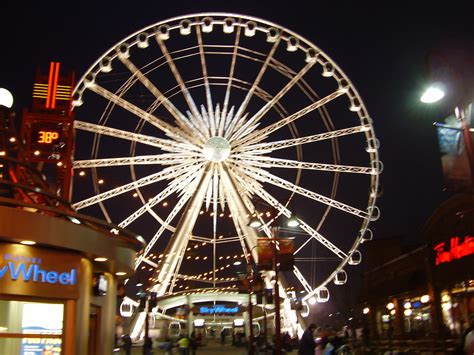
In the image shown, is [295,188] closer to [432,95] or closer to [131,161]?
[131,161]

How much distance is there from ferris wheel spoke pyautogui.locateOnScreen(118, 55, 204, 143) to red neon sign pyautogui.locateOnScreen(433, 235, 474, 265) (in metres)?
14.0

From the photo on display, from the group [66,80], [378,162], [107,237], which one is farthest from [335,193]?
[107,237]

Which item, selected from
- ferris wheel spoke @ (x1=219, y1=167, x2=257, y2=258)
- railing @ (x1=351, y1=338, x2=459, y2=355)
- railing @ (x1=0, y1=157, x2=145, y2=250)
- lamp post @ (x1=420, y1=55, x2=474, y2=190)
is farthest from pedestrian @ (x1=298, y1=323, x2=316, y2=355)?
ferris wheel spoke @ (x1=219, y1=167, x2=257, y2=258)

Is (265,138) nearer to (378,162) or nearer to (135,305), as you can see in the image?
(378,162)

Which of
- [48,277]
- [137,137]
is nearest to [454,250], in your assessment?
[48,277]

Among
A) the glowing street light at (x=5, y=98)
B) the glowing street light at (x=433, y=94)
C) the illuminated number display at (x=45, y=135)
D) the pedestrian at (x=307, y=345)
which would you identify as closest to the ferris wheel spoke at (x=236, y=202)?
the illuminated number display at (x=45, y=135)

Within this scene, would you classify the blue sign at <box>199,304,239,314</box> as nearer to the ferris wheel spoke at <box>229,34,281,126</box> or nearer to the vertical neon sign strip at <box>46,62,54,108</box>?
the ferris wheel spoke at <box>229,34,281,126</box>

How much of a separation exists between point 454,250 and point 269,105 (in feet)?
45.5

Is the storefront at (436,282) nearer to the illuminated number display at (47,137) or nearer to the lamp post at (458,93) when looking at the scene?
the lamp post at (458,93)

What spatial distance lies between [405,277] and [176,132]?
13.3 m

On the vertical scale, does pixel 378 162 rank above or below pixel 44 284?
above

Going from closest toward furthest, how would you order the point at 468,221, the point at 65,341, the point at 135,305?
the point at 65,341
the point at 468,221
the point at 135,305

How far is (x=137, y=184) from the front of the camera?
102ft

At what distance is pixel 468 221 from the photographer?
19750 mm
